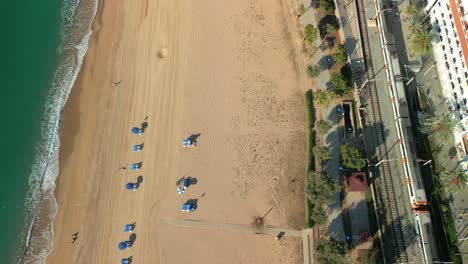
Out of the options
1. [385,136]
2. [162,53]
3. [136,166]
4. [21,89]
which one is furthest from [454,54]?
[21,89]

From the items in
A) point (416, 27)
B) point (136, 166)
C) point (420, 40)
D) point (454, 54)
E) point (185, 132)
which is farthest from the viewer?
point (416, 27)

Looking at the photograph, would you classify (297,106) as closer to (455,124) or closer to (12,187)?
(455,124)

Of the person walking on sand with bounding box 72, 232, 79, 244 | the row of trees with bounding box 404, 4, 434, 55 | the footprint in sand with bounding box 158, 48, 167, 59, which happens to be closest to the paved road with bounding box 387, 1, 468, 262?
the row of trees with bounding box 404, 4, 434, 55

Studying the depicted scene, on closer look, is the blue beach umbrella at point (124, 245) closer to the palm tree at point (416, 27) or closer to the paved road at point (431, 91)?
the paved road at point (431, 91)

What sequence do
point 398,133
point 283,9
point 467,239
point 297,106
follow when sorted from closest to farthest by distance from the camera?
point 467,239
point 398,133
point 297,106
point 283,9

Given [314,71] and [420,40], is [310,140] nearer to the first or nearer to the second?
[314,71]

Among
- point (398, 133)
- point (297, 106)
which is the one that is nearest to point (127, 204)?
point (297, 106)
